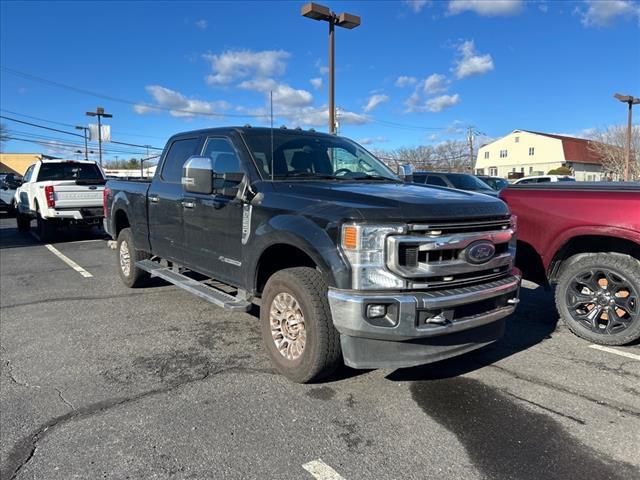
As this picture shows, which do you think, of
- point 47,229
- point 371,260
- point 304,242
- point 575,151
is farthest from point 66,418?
point 575,151

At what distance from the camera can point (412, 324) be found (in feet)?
10.6

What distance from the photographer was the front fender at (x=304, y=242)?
3.34 m

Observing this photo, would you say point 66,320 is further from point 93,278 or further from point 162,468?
point 162,468

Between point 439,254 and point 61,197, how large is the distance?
1049 centimetres

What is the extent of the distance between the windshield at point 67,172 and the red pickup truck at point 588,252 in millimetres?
11340

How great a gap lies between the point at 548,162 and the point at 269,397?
7538cm

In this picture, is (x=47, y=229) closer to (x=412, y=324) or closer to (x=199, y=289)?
(x=199, y=289)

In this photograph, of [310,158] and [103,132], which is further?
[103,132]

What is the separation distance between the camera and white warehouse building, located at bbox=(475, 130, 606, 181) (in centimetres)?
6688

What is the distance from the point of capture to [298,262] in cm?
414

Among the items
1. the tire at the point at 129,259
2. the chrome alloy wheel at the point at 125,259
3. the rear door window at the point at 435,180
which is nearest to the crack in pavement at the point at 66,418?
the tire at the point at 129,259

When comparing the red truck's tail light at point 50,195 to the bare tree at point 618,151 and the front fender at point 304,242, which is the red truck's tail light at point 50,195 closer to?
the front fender at point 304,242

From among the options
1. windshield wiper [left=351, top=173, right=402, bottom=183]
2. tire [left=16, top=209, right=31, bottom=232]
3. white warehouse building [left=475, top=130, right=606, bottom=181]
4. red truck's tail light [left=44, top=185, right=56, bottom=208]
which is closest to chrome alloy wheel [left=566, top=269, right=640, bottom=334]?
windshield wiper [left=351, top=173, right=402, bottom=183]

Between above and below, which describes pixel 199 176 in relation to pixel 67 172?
below
